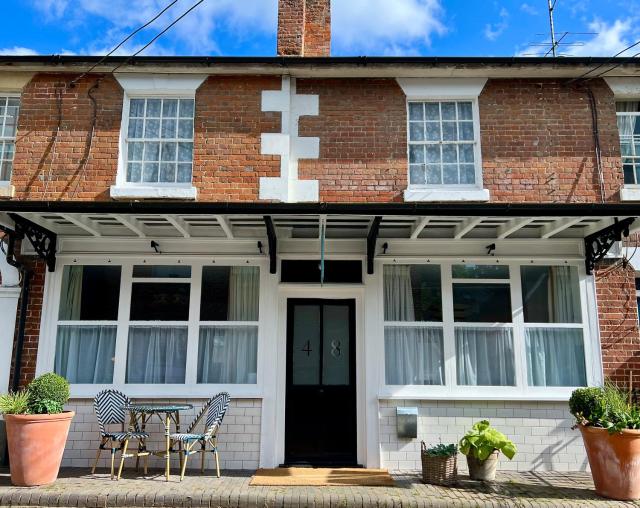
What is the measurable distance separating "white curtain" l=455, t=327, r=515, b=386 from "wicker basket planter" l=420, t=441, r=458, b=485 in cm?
137

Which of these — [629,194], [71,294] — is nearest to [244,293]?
[71,294]

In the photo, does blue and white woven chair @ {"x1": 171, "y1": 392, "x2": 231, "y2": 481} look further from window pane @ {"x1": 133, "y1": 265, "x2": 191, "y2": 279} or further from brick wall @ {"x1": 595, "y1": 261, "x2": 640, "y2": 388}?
brick wall @ {"x1": 595, "y1": 261, "x2": 640, "y2": 388}

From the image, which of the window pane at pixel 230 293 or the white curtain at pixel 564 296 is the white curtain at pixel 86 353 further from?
the white curtain at pixel 564 296

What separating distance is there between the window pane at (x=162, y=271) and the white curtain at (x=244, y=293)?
0.68 meters

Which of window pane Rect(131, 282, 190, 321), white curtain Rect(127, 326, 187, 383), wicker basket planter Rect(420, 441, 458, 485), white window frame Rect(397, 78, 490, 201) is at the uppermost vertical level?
white window frame Rect(397, 78, 490, 201)

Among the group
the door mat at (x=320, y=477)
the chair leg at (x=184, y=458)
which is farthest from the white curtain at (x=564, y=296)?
the chair leg at (x=184, y=458)

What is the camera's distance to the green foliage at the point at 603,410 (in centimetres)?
636

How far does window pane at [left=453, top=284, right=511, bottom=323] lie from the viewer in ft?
26.5

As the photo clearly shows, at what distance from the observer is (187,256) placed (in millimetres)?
8078

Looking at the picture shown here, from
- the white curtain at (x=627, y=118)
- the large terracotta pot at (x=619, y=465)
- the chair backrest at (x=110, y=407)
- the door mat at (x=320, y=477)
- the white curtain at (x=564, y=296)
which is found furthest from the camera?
the white curtain at (x=627, y=118)

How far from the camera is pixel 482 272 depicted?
8.16m

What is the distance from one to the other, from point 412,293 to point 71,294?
4989 mm

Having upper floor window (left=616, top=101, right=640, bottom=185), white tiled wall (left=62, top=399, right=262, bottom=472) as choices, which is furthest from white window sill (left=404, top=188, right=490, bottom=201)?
white tiled wall (left=62, top=399, right=262, bottom=472)

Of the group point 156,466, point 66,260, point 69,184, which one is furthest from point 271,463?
point 69,184
